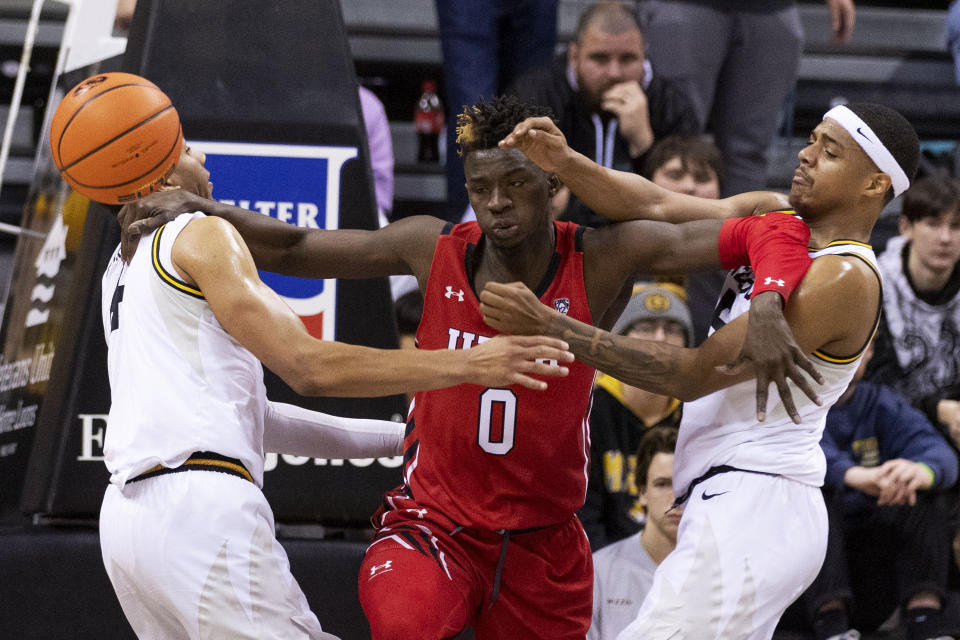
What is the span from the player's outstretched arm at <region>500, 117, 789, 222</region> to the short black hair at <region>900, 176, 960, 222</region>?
8.57 ft

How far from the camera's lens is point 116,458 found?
3.25m

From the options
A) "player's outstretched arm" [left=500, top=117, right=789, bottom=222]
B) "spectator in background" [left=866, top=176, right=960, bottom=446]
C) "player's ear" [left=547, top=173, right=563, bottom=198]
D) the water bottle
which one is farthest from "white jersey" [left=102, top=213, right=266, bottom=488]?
the water bottle

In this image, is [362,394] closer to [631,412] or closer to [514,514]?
[514,514]

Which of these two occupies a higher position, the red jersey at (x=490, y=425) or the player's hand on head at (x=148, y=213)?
the player's hand on head at (x=148, y=213)

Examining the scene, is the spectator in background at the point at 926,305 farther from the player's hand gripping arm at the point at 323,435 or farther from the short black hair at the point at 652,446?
the player's hand gripping arm at the point at 323,435

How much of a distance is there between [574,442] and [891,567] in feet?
8.51

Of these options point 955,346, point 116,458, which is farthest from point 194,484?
point 955,346

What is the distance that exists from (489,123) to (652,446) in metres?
1.93

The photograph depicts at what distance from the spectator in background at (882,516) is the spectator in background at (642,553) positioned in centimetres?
95

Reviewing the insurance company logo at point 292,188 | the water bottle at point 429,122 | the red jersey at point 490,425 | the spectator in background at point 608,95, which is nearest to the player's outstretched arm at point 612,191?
the red jersey at point 490,425

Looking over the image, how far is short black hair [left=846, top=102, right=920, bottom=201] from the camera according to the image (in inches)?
142

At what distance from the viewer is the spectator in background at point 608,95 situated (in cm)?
611

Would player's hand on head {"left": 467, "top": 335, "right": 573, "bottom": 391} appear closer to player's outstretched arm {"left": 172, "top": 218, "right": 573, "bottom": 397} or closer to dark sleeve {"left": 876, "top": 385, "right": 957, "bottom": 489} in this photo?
player's outstretched arm {"left": 172, "top": 218, "right": 573, "bottom": 397}

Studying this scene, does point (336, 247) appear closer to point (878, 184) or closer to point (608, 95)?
point (878, 184)
